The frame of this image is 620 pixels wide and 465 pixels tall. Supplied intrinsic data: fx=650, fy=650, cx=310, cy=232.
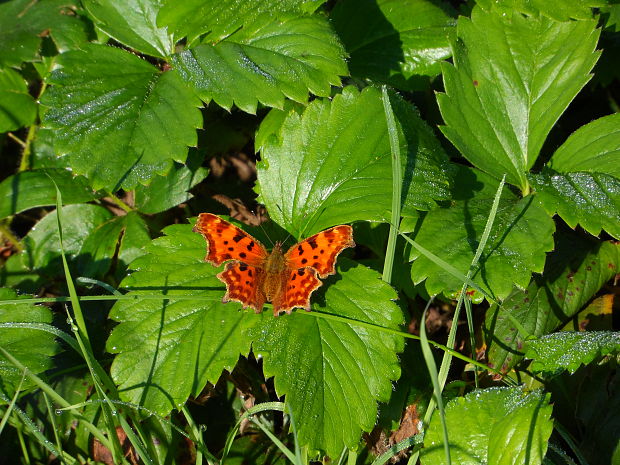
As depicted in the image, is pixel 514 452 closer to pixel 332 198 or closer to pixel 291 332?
pixel 291 332

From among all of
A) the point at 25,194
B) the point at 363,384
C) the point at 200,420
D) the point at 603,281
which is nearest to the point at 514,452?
the point at 363,384

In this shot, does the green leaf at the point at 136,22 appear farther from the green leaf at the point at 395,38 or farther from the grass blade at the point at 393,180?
the grass blade at the point at 393,180

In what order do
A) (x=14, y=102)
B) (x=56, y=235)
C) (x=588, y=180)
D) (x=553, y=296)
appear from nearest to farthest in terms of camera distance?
(x=588, y=180), (x=553, y=296), (x=56, y=235), (x=14, y=102)

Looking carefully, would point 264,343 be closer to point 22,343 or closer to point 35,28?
point 22,343

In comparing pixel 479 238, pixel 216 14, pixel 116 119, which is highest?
pixel 216 14

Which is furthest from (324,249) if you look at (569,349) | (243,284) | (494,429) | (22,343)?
(22,343)

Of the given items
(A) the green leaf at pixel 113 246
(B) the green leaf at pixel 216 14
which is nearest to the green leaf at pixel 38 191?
(A) the green leaf at pixel 113 246
